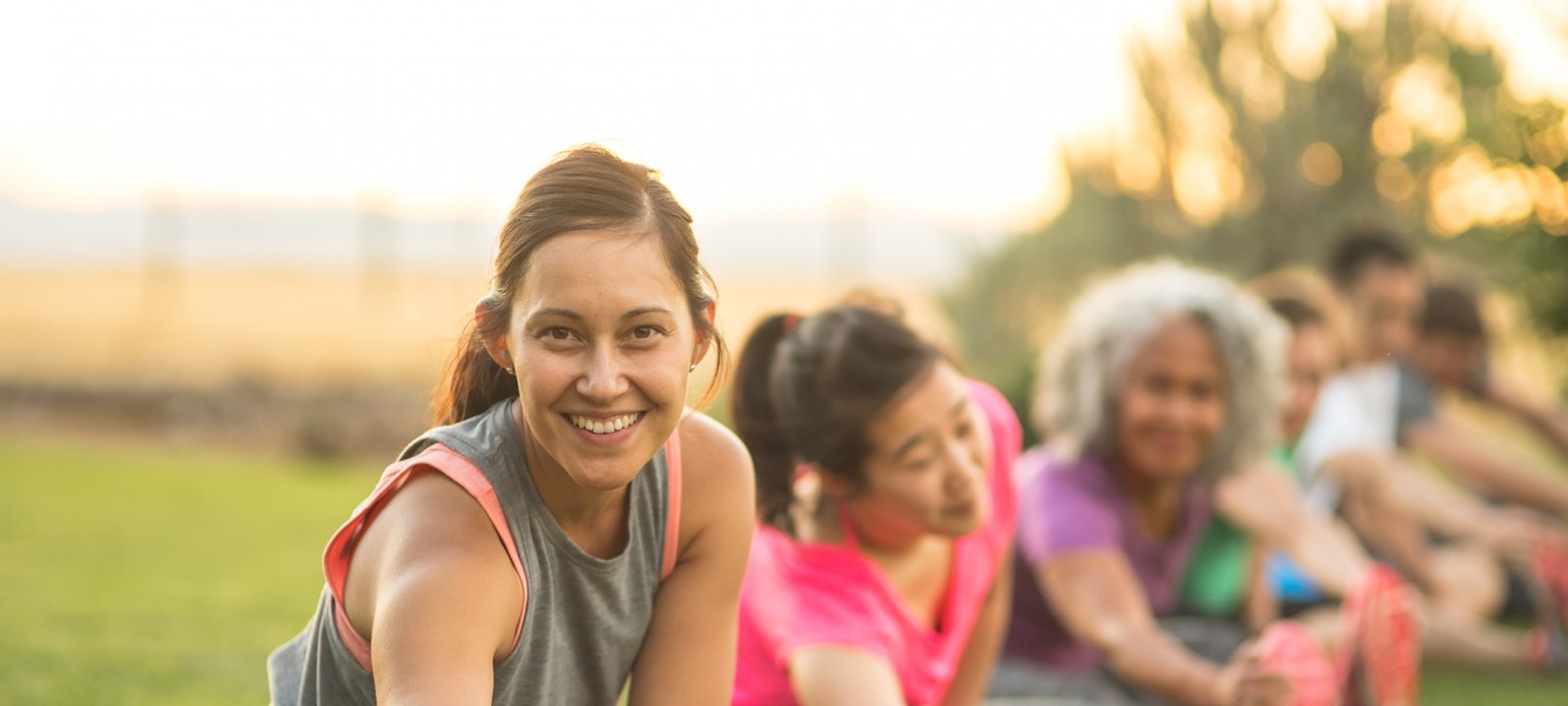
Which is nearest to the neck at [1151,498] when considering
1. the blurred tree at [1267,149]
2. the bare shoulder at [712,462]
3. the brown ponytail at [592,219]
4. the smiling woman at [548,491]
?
the bare shoulder at [712,462]

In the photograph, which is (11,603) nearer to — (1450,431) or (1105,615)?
(1105,615)

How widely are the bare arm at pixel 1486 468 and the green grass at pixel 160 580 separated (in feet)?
4.40

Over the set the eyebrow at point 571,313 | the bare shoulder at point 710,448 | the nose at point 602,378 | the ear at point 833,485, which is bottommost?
the ear at point 833,485

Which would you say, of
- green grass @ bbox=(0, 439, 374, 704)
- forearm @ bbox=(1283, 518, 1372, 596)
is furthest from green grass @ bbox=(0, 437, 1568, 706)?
forearm @ bbox=(1283, 518, 1372, 596)

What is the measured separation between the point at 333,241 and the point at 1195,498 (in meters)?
16.3

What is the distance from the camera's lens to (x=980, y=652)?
3.70 metres

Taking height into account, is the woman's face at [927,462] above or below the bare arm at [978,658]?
above

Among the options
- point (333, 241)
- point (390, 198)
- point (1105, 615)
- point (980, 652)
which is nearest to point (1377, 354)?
point (1105, 615)

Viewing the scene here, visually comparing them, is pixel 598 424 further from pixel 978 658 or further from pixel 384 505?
pixel 978 658

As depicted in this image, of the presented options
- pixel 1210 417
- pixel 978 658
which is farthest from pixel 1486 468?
pixel 978 658

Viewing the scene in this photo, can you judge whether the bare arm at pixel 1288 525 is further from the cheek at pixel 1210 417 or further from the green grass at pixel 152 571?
the green grass at pixel 152 571

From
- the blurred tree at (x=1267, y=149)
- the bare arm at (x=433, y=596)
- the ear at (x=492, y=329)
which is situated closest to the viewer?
the bare arm at (x=433, y=596)

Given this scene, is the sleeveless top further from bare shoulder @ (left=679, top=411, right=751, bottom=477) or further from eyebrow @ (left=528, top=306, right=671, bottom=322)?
eyebrow @ (left=528, top=306, right=671, bottom=322)

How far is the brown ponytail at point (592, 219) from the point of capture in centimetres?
219
